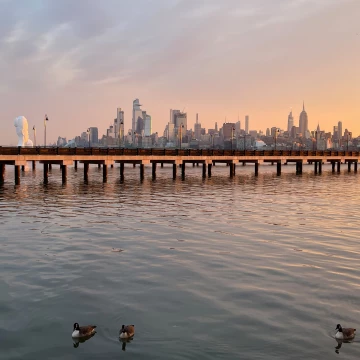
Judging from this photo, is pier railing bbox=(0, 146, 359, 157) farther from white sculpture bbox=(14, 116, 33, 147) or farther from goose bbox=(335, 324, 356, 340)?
goose bbox=(335, 324, 356, 340)

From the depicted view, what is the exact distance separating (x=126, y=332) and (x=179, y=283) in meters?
4.80

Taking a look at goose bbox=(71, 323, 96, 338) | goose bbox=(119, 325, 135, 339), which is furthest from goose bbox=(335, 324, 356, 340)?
goose bbox=(71, 323, 96, 338)

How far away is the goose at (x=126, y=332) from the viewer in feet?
38.1

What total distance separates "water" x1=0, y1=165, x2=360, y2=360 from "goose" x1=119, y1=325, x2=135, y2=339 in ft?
0.75

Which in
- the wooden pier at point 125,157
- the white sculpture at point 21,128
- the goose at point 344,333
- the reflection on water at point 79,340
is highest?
the white sculpture at point 21,128

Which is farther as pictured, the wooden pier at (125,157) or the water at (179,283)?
the wooden pier at (125,157)

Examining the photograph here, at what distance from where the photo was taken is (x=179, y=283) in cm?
1628

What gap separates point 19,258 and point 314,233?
15369 mm

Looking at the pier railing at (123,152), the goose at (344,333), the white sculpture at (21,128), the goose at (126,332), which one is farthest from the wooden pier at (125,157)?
the goose at (344,333)

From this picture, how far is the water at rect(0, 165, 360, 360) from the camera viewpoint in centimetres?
1153

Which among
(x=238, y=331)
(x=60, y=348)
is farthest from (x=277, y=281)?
(x=60, y=348)

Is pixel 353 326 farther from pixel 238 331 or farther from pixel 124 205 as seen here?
pixel 124 205

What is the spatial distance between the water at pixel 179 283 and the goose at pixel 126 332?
0.75ft

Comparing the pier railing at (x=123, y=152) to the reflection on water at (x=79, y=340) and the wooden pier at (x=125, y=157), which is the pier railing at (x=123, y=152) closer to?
the wooden pier at (x=125, y=157)
